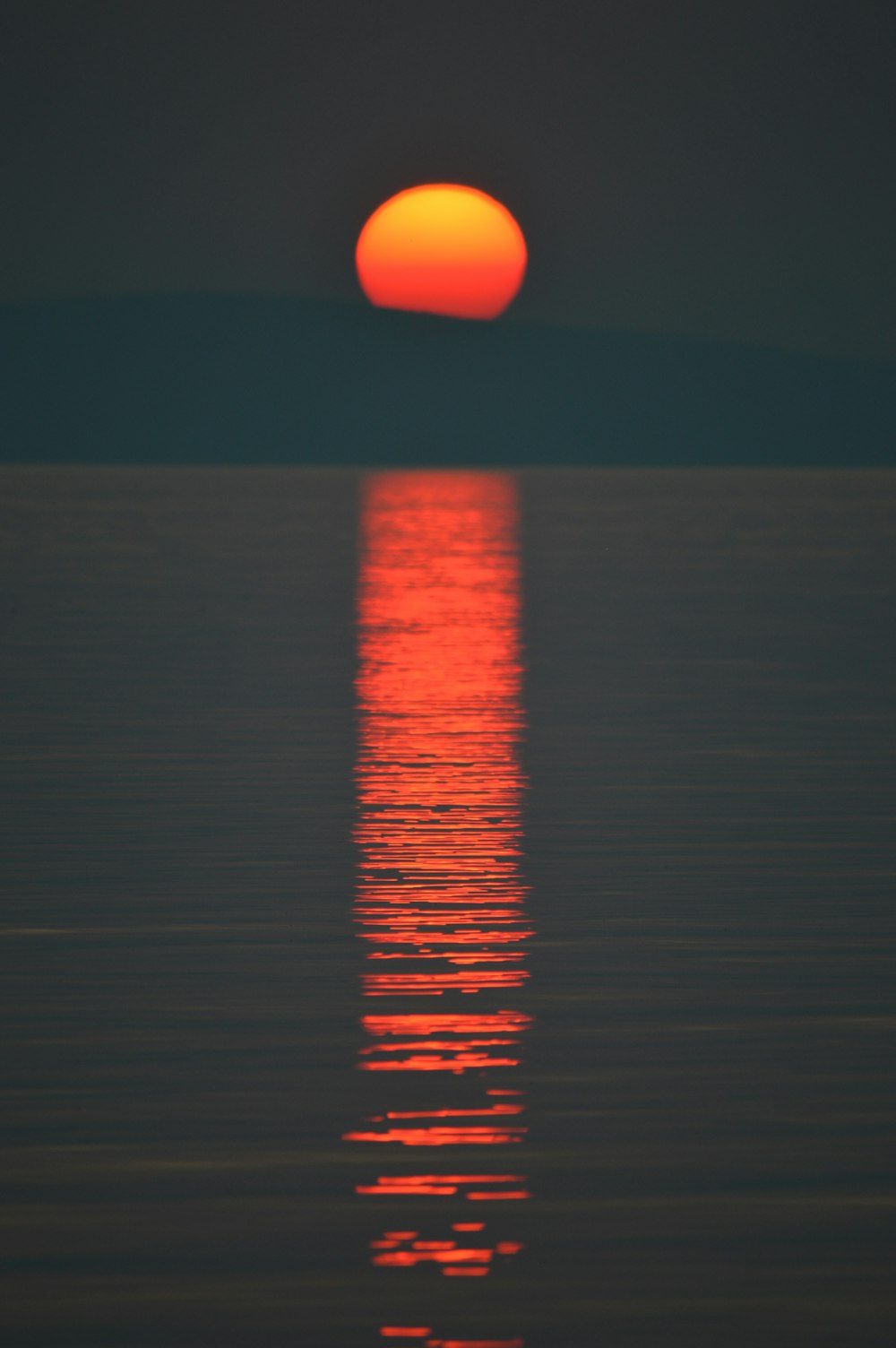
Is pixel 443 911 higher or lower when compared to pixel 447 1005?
higher

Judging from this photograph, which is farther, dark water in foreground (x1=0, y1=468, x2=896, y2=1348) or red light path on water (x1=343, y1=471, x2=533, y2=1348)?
red light path on water (x1=343, y1=471, x2=533, y2=1348)

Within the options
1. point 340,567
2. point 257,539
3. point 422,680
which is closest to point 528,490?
point 257,539

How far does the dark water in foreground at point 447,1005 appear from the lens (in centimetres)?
501

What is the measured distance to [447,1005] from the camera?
289 inches

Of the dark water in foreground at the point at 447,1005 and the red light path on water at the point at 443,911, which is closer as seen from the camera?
the dark water in foreground at the point at 447,1005

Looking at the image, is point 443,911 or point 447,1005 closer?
point 447,1005

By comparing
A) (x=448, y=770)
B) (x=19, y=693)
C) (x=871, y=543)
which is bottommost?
(x=448, y=770)

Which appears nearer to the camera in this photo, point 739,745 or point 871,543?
point 739,745

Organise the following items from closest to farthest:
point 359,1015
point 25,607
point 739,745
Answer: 1. point 359,1015
2. point 739,745
3. point 25,607

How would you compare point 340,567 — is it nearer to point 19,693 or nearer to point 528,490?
point 19,693

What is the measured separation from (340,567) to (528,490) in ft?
241

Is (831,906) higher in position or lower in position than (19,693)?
lower

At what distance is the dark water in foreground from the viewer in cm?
501

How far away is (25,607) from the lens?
81.7 feet
